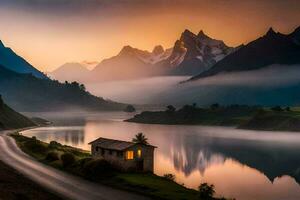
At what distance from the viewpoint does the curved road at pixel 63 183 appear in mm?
71812

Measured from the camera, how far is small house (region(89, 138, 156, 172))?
94.6m

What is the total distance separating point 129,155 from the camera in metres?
Answer: 95.2

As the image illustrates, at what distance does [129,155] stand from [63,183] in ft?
58.8

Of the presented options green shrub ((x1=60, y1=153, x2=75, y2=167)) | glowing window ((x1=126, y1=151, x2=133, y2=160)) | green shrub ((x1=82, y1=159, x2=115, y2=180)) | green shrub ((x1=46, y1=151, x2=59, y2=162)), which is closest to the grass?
green shrub ((x1=82, y1=159, x2=115, y2=180))

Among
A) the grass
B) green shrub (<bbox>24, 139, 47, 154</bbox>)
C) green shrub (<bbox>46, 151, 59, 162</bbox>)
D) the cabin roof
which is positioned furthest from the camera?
green shrub (<bbox>24, 139, 47, 154</bbox>)

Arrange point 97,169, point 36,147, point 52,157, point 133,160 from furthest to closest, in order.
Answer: point 36,147, point 52,157, point 133,160, point 97,169

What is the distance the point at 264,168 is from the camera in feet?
462

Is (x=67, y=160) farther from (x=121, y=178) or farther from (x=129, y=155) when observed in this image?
(x=121, y=178)

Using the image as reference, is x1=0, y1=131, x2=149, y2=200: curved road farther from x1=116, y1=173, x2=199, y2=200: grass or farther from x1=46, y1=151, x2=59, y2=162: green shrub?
x1=46, y1=151, x2=59, y2=162: green shrub

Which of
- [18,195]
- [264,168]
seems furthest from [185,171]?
[18,195]

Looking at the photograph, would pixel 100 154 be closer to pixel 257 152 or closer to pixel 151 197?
pixel 151 197

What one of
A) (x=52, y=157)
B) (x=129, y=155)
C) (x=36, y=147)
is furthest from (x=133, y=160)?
(x=36, y=147)

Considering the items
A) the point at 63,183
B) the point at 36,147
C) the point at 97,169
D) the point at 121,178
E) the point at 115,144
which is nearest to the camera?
the point at 63,183

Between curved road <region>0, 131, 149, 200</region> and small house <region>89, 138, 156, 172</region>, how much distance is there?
10.7m
